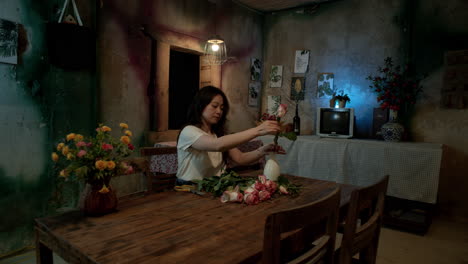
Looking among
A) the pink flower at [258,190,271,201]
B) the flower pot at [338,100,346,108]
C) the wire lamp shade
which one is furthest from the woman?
the flower pot at [338,100,346,108]

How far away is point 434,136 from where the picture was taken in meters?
3.54

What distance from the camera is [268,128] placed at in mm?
1535

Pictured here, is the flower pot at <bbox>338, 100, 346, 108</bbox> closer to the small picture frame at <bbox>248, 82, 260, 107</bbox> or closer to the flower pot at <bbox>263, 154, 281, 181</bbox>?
the small picture frame at <bbox>248, 82, 260, 107</bbox>

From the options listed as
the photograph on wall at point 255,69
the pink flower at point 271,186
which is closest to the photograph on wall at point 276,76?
the photograph on wall at point 255,69

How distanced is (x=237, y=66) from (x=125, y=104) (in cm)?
206

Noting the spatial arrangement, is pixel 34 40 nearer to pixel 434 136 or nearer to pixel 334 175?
pixel 334 175

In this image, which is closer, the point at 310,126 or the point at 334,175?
the point at 334,175

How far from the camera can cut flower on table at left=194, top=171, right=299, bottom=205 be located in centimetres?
137

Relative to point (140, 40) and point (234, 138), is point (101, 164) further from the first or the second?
point (140, 40)

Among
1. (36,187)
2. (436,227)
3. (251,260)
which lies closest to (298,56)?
(436,227)

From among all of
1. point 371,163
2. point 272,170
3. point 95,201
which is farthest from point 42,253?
point 371,163

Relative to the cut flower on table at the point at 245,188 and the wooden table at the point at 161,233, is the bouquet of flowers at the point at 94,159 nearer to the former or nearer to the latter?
the wooden table at the point at 161,233

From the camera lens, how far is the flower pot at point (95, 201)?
114cm

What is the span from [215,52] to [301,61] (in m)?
1.46
